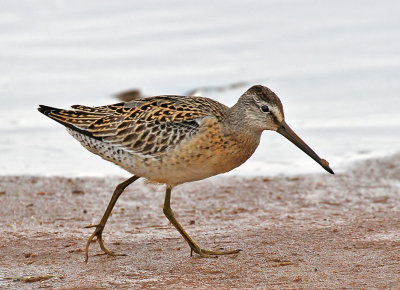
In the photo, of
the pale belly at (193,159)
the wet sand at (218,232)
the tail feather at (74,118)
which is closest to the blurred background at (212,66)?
the wet sand at (218,232)

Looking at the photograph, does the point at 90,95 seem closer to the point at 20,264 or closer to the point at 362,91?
the point at 362,91

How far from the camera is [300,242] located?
6852mm

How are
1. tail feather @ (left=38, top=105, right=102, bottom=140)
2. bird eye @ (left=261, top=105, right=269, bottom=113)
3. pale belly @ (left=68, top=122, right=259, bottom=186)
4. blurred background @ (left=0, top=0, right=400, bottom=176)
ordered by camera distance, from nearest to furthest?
pale belly @ (left=68, top=122, right=259, bottom=186), bird eye @ (left=261, top=105, right=269, bottom=113), tail feather @ (left=38, top=105, right=102, bottom=140), blurred background @ (left=0, top=0, right=400, bottom=176)

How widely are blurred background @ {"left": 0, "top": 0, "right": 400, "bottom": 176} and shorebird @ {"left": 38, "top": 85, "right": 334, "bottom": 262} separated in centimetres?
235

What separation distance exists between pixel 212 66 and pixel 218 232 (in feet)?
20.2

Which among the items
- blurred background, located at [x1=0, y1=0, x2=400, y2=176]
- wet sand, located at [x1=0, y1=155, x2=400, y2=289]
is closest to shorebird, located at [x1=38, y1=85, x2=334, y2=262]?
wet sand, located at [x1=0, y1=155, x2=400, y2=289]

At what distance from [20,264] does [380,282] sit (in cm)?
285

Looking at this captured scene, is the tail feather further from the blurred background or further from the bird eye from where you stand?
the blurred background

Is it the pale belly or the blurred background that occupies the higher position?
the blurred background

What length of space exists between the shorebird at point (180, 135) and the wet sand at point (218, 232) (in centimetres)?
33

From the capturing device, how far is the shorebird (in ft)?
21.5

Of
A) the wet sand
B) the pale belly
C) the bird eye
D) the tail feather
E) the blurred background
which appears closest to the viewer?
the wet sand

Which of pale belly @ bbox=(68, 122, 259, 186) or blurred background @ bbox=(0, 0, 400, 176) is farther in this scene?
blurred background @ bbox=(0, 0, 400, 176)

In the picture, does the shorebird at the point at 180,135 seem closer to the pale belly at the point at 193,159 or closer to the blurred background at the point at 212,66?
the pale belly at the point at 193,159
